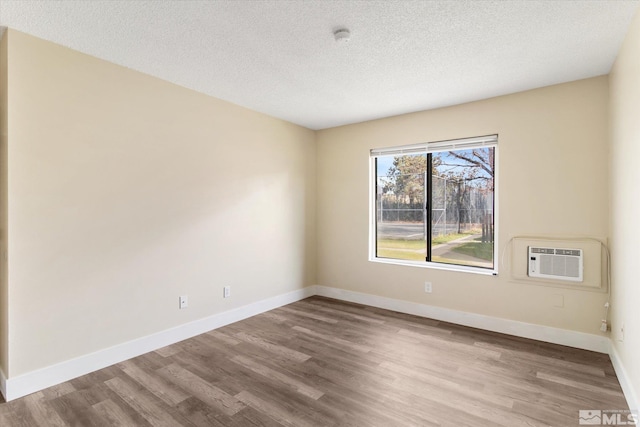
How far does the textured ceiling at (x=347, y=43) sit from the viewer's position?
197cm

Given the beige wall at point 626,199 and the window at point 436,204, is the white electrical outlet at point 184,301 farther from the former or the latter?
the beige wall at point 626,199

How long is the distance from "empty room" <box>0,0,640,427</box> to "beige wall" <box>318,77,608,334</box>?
0.07ft

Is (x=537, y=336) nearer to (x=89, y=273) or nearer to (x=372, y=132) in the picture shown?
(x=372, y=132)

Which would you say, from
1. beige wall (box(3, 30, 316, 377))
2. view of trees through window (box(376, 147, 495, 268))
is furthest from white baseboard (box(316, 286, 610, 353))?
beige wall (box(3, 30, 316, 377))

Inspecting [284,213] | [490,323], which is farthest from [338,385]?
[284,213]

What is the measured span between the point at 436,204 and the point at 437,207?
0.13ft

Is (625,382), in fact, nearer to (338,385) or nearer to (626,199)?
(626,199)

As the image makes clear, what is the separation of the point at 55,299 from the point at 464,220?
4017 millimetres

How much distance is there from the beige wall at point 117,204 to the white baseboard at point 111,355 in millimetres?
60

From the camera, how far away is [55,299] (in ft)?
7.87

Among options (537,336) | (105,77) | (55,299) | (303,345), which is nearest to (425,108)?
(537,336)

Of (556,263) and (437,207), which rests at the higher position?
(437,207)

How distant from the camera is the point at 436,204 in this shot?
13.3ft

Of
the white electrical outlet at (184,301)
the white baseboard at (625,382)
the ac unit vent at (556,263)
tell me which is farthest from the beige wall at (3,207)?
the ac unit vent at (556,263)
